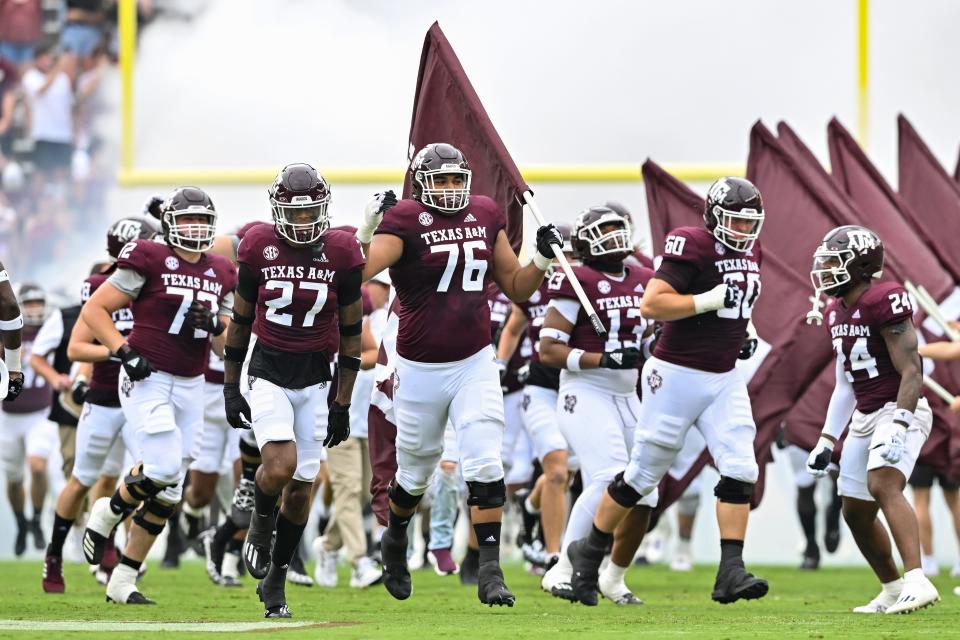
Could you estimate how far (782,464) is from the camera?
53.0ft

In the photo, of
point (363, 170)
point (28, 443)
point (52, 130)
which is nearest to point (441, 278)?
point (28, 443)

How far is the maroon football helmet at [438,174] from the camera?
792 centimetres

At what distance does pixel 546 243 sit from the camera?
789cm

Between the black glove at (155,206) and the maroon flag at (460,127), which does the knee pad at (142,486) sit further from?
the black glove at (155,206)

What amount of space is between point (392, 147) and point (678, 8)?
10.2 ft

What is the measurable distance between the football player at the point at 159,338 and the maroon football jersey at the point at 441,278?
1.46 metres

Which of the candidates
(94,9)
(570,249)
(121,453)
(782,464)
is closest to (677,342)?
(570,249)

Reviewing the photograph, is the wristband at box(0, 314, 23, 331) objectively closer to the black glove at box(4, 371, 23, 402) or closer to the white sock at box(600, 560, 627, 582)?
the black glove at box(4, 371, 23, 402)

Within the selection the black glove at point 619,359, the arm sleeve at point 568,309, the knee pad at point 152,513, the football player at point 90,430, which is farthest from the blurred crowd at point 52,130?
the black glove at point 619,359

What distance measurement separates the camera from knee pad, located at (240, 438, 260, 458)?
9.67 metres

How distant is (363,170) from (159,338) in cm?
840

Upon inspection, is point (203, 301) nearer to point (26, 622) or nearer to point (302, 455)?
point (302, 455)

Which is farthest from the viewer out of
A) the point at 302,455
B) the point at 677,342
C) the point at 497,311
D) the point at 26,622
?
the point at 497,311

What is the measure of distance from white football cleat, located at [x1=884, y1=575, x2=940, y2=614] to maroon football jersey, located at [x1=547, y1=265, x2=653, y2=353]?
2.06m
